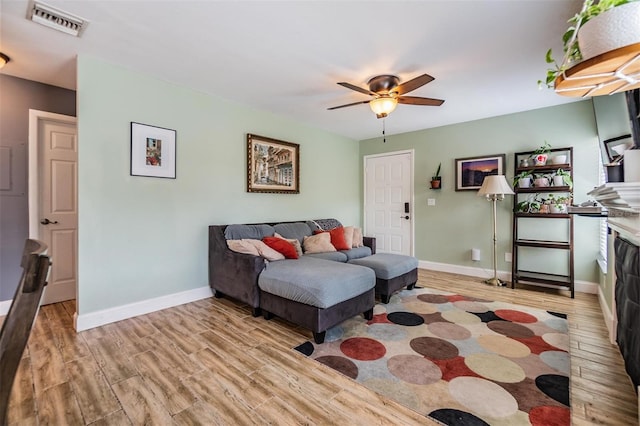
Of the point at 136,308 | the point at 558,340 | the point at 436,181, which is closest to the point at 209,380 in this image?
the point at 136,308

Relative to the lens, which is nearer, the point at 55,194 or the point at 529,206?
the point at 55,194

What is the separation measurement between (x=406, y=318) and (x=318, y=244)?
1.56 metres

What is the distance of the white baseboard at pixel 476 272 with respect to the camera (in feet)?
11.7

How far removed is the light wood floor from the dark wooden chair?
1084 mm

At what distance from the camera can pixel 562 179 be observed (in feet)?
11.7

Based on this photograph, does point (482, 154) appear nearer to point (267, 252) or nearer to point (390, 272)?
point (390, 272)

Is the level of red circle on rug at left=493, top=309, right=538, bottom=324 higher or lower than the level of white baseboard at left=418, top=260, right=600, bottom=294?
lower

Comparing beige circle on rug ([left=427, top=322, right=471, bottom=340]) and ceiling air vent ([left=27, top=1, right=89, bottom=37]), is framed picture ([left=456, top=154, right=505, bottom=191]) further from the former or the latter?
ceiling air vent ([left=27, top=1, right=89, bottom=37])

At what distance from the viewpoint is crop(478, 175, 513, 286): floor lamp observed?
3.79 m

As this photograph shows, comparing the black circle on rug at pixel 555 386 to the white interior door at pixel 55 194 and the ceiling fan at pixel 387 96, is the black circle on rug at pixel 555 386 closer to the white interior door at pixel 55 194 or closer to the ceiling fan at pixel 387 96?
the ceiling fan at pixel 387 96

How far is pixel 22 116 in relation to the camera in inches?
115

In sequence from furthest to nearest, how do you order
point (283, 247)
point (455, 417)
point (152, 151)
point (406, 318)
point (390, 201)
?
1. point (390, 201)
2. point (283, 247)
3. point (152, 151)
4. point (406, 318)
5. point (455, 417)

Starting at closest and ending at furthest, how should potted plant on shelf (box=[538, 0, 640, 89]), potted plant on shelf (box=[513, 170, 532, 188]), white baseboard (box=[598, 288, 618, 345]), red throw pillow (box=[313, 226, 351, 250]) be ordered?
potted plant on shelf (box=[538, 0, 640, 89])
white baseboard (box=[598, 288, 618, 345])
potted plant on shelf (box=[513, 170, 532, 188])
red throw pillow (box=[313, 226, 351, 250])

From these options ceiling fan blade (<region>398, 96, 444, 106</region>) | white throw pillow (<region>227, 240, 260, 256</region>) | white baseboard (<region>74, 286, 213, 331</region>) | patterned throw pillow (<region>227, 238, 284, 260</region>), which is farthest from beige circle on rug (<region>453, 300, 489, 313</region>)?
white baseboard (<region>74, 286, 213, 331</region>)
